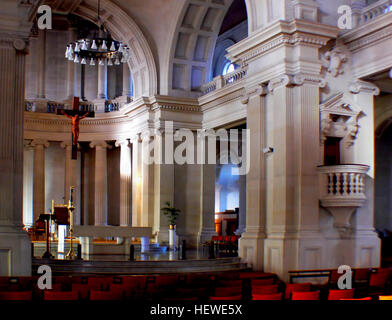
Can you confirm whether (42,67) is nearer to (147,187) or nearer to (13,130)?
(147,187)

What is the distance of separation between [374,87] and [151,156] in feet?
37.1

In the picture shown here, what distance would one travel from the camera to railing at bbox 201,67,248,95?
23.2 meters

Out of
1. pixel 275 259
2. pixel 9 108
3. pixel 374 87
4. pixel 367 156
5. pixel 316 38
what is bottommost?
pixel 275 259

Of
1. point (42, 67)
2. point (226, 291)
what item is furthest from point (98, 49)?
point (226, 291)

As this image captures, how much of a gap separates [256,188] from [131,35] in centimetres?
1129

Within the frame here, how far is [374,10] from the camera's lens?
1694 centimetres

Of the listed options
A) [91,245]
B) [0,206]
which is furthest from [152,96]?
[0,206]

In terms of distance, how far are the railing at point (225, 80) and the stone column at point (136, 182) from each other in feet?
13.4

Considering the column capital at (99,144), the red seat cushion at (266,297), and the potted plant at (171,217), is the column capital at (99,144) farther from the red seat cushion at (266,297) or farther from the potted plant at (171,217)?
the red seat cushion at (266,297)

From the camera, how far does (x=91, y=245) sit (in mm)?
19922

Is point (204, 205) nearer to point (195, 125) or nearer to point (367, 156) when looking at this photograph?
point (195, 125)

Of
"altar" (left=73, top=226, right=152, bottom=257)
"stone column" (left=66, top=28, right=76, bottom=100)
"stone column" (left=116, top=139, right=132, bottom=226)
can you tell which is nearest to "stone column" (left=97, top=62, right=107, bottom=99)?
"stone column" (left=66, top=28, right=76, bottom=100)

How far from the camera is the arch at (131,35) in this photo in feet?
84.2

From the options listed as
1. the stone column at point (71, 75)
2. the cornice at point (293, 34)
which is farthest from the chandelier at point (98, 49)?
the stone column at point (71, 75)
